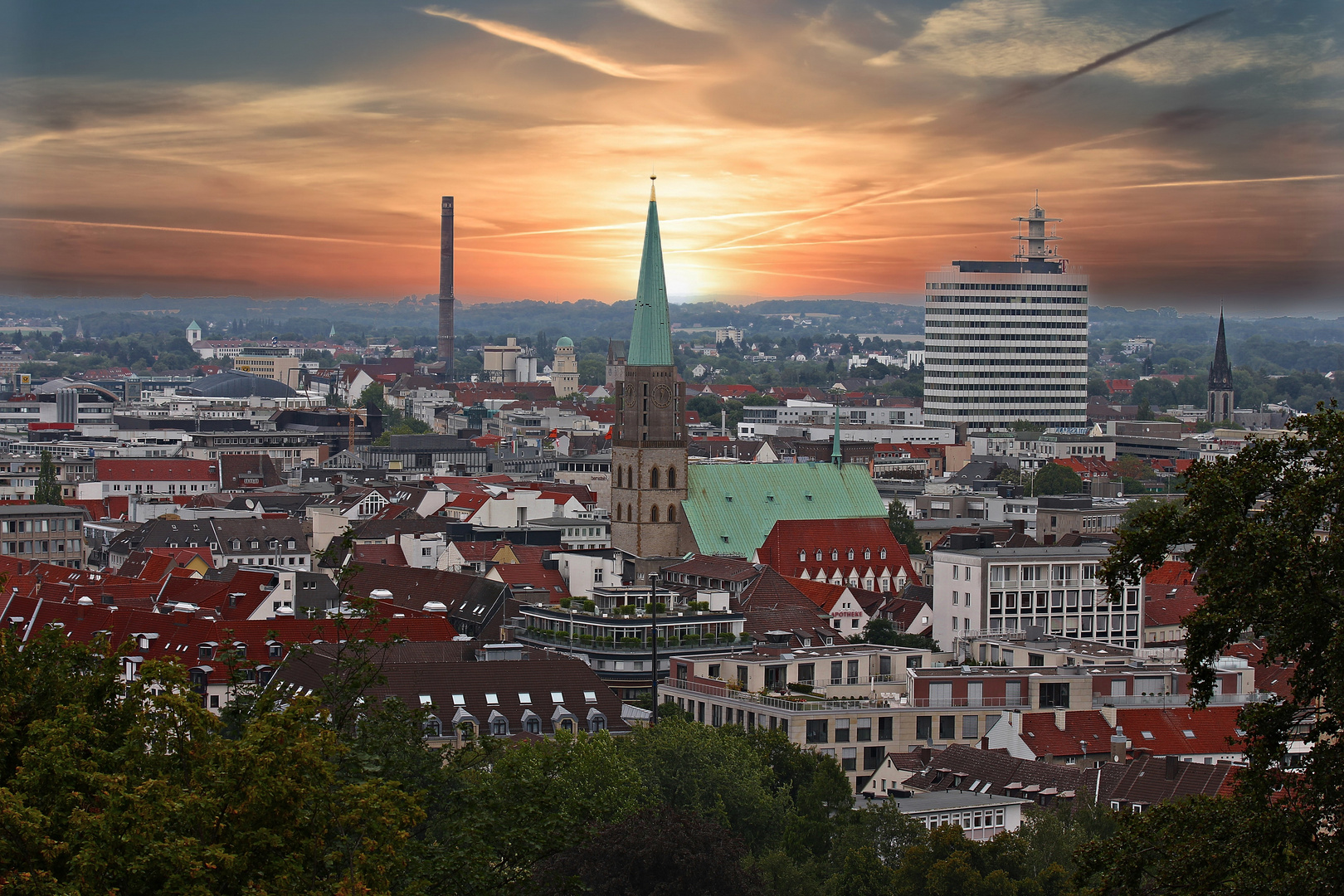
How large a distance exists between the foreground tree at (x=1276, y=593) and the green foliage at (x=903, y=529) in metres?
109

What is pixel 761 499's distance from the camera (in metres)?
130

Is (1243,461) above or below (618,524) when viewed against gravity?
above

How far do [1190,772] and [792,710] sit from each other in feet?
49.0

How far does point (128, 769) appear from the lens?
3175 centimetres

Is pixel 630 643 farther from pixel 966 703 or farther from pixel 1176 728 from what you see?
pixel 1176 728

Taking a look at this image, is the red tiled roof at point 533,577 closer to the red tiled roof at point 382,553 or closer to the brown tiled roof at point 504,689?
the red tiled roof at point 382,553

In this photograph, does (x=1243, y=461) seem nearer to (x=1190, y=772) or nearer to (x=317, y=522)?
(x=1190, y=772)

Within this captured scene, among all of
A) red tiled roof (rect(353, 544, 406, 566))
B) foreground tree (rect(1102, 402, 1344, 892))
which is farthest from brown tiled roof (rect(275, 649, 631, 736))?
red tiled roof (rect(353, 544, 406, 566))

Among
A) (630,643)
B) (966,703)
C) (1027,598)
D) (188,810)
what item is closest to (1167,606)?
(1027,598)

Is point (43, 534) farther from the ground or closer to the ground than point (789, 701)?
closer to the ground

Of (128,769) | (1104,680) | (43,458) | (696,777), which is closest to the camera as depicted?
(128,769)

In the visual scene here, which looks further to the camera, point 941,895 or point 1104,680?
point 1104,680

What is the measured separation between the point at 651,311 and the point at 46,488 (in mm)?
53062

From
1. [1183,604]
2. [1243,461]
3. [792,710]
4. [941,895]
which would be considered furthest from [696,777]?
[1183,604]
